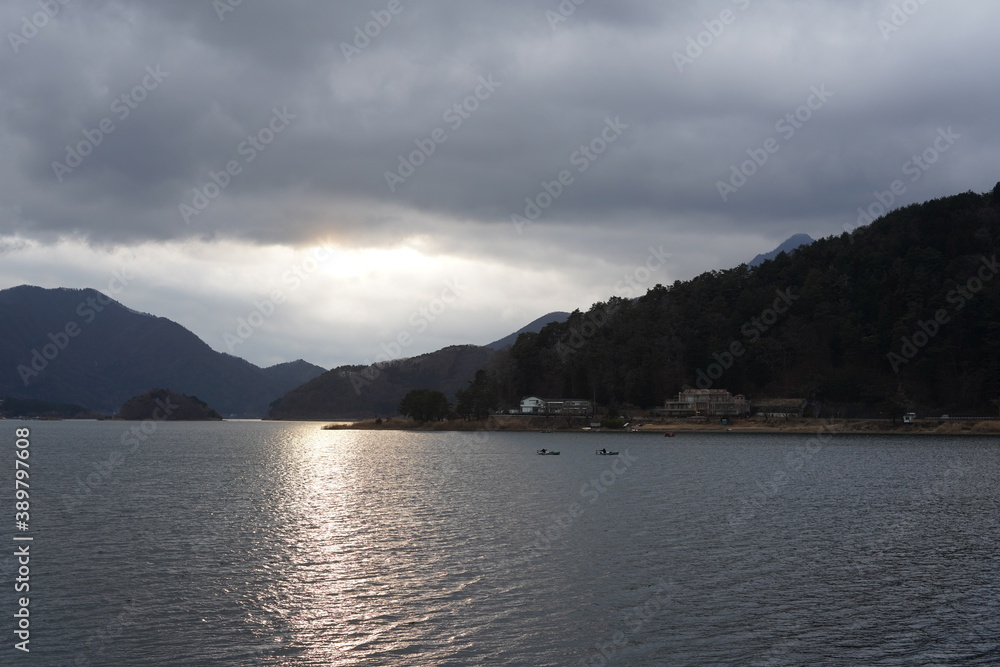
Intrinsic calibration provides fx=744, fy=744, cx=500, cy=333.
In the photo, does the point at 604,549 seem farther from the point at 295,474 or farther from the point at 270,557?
the point at 295,474

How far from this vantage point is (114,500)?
69938mm

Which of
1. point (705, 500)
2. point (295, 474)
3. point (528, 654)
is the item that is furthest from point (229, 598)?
point (295, 474)

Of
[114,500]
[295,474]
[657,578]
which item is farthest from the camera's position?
[295,474]

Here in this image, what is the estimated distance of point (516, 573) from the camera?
134ft

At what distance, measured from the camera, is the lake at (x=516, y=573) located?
29.2m

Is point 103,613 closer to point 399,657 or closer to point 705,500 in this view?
point 399,657

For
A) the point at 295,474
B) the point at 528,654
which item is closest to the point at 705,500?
the point at 528,654

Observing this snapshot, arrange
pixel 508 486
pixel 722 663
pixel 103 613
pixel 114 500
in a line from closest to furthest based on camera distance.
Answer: pixel 722 663 < pixel 103 613 < pixel 114 500 < pixel 508 486

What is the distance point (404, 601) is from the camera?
115 ft

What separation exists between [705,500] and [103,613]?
5286 centimetres

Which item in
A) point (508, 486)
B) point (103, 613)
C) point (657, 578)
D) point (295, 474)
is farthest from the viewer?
point (295, 474)

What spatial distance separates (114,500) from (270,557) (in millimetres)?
32889

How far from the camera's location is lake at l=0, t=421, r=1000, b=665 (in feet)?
95.8

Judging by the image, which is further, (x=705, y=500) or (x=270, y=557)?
(x=705, y=500)
